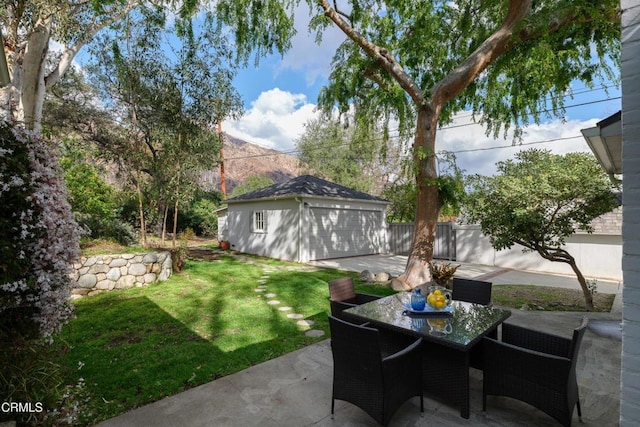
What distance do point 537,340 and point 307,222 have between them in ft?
31.2

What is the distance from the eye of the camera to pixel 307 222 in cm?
1191

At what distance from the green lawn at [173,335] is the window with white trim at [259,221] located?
5801 mm

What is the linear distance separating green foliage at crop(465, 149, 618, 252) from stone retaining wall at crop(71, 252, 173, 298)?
7.23 m

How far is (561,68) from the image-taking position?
22.8 ft

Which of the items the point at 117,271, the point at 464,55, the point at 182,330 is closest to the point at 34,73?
the point at 117,271

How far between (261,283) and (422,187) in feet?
14.7

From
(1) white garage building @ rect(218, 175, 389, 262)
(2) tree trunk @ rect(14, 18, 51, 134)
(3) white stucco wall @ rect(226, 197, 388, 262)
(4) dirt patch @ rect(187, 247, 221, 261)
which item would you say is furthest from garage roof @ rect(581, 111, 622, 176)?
(4) dirt patch @ rect(187, 247, 221, 261)

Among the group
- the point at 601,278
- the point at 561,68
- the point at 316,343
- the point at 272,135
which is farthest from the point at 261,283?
the point at 272,135

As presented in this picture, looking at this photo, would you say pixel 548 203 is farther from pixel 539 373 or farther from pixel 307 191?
pixel 307 191

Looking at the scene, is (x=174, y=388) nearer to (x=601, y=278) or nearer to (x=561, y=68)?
(x=561, y=68)

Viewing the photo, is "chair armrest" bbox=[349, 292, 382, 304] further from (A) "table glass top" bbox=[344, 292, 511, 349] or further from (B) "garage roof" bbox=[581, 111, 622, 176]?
(B) "garage roof" bbox=[581, 111, 622, 176]

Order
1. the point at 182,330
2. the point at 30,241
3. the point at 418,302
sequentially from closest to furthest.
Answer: the point at 30,241 → the point at 418,302 → the point at 182,330

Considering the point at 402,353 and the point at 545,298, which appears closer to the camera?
the point at 402,353

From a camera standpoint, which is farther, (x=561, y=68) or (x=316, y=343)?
(x=561, y=68)
